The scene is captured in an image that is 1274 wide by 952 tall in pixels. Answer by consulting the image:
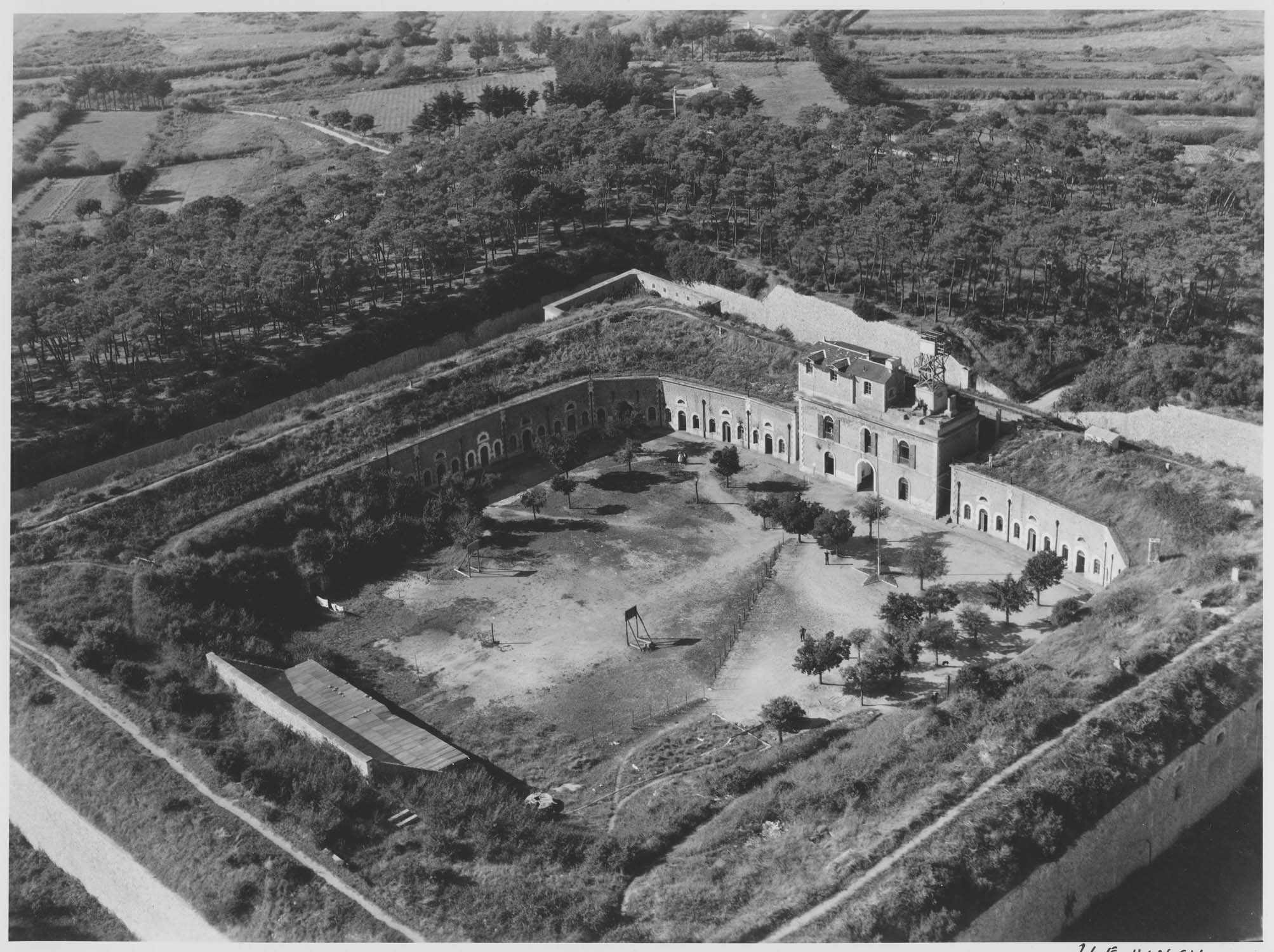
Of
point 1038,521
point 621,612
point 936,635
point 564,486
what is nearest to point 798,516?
point 621,612

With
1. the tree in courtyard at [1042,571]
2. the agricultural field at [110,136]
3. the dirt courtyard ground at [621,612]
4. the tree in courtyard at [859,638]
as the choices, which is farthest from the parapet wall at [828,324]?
the agricultural field at [110,136]

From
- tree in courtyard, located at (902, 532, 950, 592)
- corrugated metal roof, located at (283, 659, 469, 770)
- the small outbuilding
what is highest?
the small outbuilding

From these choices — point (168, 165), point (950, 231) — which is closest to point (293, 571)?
point (950, 231)

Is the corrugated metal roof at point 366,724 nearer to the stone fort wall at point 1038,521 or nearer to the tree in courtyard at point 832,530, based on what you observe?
the tree in courtyard at point 832,530

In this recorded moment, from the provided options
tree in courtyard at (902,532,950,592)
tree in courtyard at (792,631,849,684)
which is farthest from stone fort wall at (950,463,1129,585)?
tree in courtyard at (792,631,849,684)

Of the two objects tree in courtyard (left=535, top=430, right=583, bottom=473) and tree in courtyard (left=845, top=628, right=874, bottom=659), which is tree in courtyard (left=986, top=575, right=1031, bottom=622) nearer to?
tree in courtyard (left=845, top=628, right=874, bottom=659)

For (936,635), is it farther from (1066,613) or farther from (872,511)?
(872,511)
